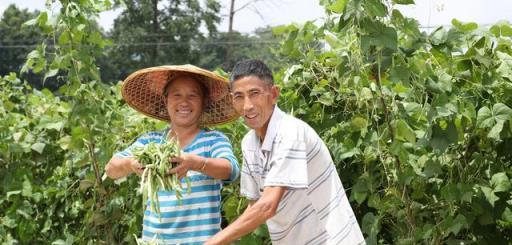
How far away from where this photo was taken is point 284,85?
3.38 meters

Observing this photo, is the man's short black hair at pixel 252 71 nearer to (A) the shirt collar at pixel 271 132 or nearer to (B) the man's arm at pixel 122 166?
(A) the shirt collar at pixel 271 132

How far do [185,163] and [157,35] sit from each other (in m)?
35.5

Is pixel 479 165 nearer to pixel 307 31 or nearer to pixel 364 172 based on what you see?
pixel 364 172

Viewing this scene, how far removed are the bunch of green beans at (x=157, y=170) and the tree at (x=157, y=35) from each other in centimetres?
3455

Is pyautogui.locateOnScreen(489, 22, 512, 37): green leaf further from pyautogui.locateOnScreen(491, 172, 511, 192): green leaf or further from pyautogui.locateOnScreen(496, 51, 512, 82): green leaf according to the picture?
pyautogui.locateOnScreen(491, 172, 511, 192): green leaf

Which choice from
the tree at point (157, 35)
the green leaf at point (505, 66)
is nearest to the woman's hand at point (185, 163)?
the green leaf at point (505, 66)

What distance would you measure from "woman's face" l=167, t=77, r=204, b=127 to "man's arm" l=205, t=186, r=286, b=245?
53 cm

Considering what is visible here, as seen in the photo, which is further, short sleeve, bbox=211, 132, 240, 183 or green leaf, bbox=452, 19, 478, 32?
green leaf, bbox=452, 19, 478, 32

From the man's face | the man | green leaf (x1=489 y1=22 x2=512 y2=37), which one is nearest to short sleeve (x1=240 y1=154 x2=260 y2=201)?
the man

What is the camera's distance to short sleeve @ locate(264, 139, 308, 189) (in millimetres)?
2264

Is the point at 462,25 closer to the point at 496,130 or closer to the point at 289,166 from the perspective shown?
the point at 496,130

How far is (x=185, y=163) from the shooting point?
2510 millimetres

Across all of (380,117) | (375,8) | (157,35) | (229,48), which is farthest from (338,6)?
(157,35)

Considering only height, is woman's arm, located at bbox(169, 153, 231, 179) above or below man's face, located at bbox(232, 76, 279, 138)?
below
